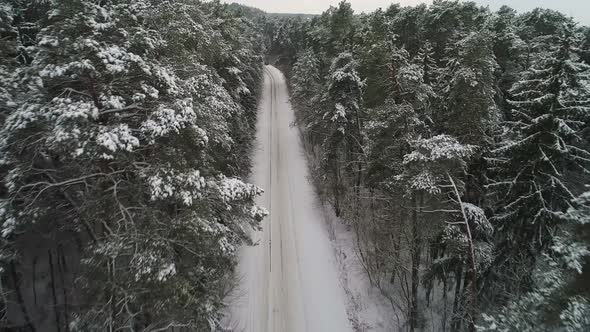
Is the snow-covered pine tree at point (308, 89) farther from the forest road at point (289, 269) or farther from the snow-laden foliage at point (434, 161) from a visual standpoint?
the snow-laden foliage at point (434, 161)

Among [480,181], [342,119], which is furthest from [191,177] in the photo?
[342,119]

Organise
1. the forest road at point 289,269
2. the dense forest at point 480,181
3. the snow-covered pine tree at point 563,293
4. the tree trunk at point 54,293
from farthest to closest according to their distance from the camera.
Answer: the forest road at point 289,269 < the tree trunk at point 54,293 < the dense forest at point 480,181 < the snow-covered pine tree at point 563,293

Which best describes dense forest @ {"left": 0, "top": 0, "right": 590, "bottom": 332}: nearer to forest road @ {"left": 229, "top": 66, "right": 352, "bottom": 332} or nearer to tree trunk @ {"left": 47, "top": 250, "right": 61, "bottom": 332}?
tree trunk @ {"left": 47, "top": 250, "right": 61, "bottom": 332}

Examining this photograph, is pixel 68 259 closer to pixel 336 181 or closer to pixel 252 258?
pixel 252 258

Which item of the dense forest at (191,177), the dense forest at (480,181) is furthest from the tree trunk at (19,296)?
the dense forest at (480,181)

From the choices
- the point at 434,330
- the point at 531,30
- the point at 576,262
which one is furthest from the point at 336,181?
the point at 531,30

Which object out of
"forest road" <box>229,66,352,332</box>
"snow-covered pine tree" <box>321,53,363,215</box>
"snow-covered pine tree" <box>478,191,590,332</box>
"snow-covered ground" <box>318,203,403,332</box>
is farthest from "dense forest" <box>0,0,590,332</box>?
"snow-covered pine tree" <box>321,53,363,215</box>
